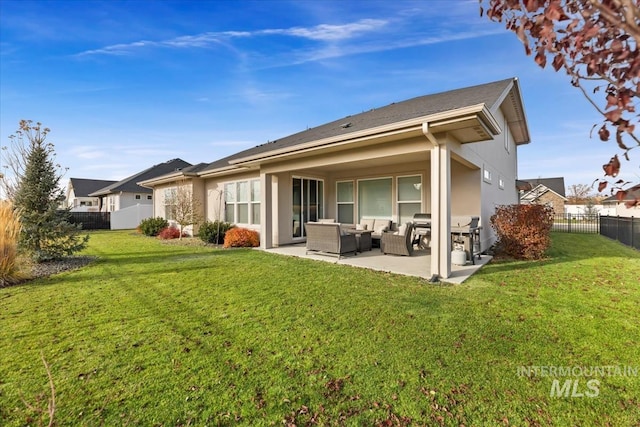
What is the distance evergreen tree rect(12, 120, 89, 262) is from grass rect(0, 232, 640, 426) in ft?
7.98

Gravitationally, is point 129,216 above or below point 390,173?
below

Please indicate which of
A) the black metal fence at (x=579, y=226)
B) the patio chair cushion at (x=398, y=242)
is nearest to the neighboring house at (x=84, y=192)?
the patio chair cushion at (x=398, y=242)

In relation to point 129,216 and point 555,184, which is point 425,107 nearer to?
point 129,216

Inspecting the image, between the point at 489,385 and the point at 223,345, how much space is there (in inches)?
107

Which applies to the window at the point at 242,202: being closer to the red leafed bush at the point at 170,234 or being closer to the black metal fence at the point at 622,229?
the red leafed bush at the point at 170,234

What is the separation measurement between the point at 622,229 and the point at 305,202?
47.1ft

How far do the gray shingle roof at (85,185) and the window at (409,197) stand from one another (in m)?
35.2

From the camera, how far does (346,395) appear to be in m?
2.41

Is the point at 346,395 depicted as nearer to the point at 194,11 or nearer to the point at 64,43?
the point at 194,11

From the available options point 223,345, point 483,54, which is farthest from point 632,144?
point 483,54

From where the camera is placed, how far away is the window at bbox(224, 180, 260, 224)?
11672 mm

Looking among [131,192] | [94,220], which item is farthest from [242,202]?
[131,192]

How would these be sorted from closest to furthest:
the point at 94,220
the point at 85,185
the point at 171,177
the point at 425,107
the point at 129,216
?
the point at 425,107 → the point at 171,177 → the point at 94,220 → the point at 129,216 → the point at 85,185

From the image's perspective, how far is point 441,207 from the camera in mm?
5930
